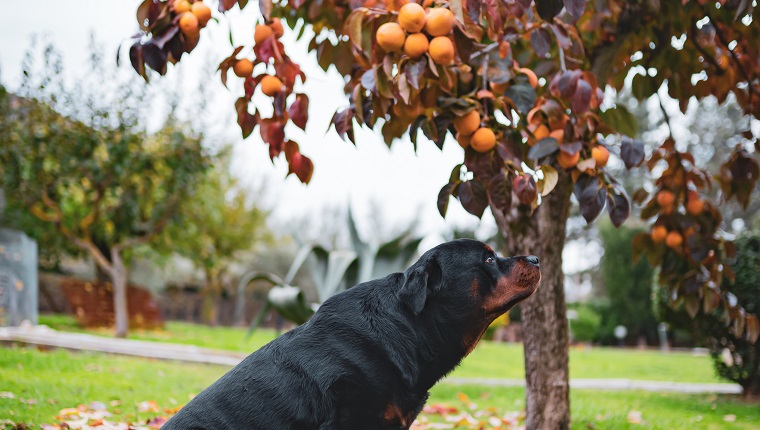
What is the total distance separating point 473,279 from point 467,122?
68 centimetres

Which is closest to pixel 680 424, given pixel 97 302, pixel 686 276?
pixel 686 276

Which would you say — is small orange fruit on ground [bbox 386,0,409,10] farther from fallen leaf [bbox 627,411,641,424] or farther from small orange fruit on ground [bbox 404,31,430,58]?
fallen leaf [bbox 627,411,641,424]

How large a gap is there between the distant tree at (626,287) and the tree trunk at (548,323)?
A: 13024mm

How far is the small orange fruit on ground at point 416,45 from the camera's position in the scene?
2252 millimetres

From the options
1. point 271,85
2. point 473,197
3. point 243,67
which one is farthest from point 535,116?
point 243,67

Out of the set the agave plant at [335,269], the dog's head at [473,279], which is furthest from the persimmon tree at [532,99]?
the agave plant at [335,269]

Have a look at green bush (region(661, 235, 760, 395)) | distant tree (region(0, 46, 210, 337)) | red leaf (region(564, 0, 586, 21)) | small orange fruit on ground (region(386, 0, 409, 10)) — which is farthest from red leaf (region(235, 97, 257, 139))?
distant tree (region(0, 46, 210, 337))

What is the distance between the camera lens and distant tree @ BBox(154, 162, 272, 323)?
1583 cm

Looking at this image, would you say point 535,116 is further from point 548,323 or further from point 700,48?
point 700,48

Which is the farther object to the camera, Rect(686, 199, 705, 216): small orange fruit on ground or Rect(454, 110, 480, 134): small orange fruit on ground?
Rect(686, 199, 705, 216): small orange fruit on ground

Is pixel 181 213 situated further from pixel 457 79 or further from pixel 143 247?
pixel 457 79

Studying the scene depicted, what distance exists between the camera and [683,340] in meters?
17.2

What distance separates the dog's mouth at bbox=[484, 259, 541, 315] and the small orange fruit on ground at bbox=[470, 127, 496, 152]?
0.57m

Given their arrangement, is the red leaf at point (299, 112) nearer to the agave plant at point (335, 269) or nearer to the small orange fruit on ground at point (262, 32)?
the small orange fruit on ground at point (262, 32)
